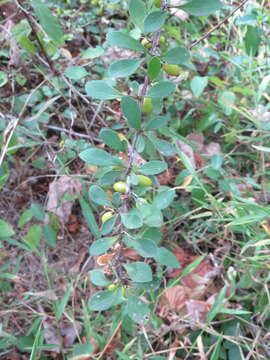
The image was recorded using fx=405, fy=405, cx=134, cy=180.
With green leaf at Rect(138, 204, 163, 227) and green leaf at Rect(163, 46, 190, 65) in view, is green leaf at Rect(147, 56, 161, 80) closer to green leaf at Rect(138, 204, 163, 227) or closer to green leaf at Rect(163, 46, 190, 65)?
green leaf at Rect(163, 46, 190, 65)

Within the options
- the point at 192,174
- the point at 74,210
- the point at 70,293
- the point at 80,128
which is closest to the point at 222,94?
the point at 192,174

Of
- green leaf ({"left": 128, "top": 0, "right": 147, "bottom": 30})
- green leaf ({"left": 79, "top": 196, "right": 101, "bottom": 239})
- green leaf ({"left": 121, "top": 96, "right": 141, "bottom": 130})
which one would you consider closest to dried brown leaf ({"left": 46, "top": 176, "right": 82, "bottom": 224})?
green leaf ({"left": 79, "top": 196, "right": 101, "bottom": 239})

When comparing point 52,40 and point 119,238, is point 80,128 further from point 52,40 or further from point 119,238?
point 119,238

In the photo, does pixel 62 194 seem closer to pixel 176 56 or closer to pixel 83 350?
pixel 83 350

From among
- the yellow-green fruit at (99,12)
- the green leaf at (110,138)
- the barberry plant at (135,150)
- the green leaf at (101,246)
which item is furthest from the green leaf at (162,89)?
the yellow-green fruit at (99,12)

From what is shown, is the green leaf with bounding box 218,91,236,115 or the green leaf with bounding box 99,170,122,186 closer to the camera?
the green leaf with bounding box 99,170,122,186

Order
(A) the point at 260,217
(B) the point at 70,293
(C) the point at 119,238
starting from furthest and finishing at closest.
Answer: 1. (B) the point at 70,293
2. (A) the point at 260,217
3. (C) the point at 119,238

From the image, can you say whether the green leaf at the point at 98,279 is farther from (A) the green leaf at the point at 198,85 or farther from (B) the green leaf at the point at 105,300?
(A) the green leaf at the point at 198,85
